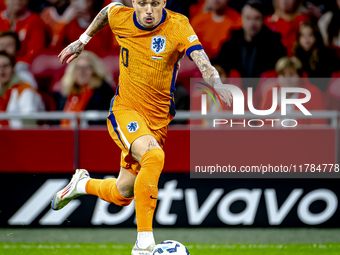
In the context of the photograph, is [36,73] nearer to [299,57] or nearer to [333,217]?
[299,57]

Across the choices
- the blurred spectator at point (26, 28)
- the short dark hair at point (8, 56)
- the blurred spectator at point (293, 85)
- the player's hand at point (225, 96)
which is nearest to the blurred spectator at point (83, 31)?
the blurred spectator at point (26, 28)

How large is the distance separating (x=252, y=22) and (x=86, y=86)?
248 centimetres

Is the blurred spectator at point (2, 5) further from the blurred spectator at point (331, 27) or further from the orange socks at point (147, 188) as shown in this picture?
the orange socks at point (147, 188)

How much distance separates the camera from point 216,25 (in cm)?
776

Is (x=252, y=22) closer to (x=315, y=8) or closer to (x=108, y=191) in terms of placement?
(x=315, y=8)

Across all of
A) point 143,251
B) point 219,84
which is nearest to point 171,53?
point 219,84

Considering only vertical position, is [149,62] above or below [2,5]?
above

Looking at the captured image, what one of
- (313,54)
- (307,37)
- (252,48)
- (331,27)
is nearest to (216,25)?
(252,48)

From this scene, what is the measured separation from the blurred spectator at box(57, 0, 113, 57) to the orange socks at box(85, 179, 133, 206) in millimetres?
3310

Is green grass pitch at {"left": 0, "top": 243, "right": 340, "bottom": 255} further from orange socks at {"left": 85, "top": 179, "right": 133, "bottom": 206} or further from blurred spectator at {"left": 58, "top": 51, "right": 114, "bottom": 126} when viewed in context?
blurred spectator at {"left": 58, "top": 51, "right": 114, "bottom": 126}

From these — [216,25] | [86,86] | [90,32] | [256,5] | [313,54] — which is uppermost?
[90,32]

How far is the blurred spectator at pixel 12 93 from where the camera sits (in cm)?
683

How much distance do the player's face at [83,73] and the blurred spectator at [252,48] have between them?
169 cm

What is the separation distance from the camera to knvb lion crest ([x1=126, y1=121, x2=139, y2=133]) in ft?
13.3
